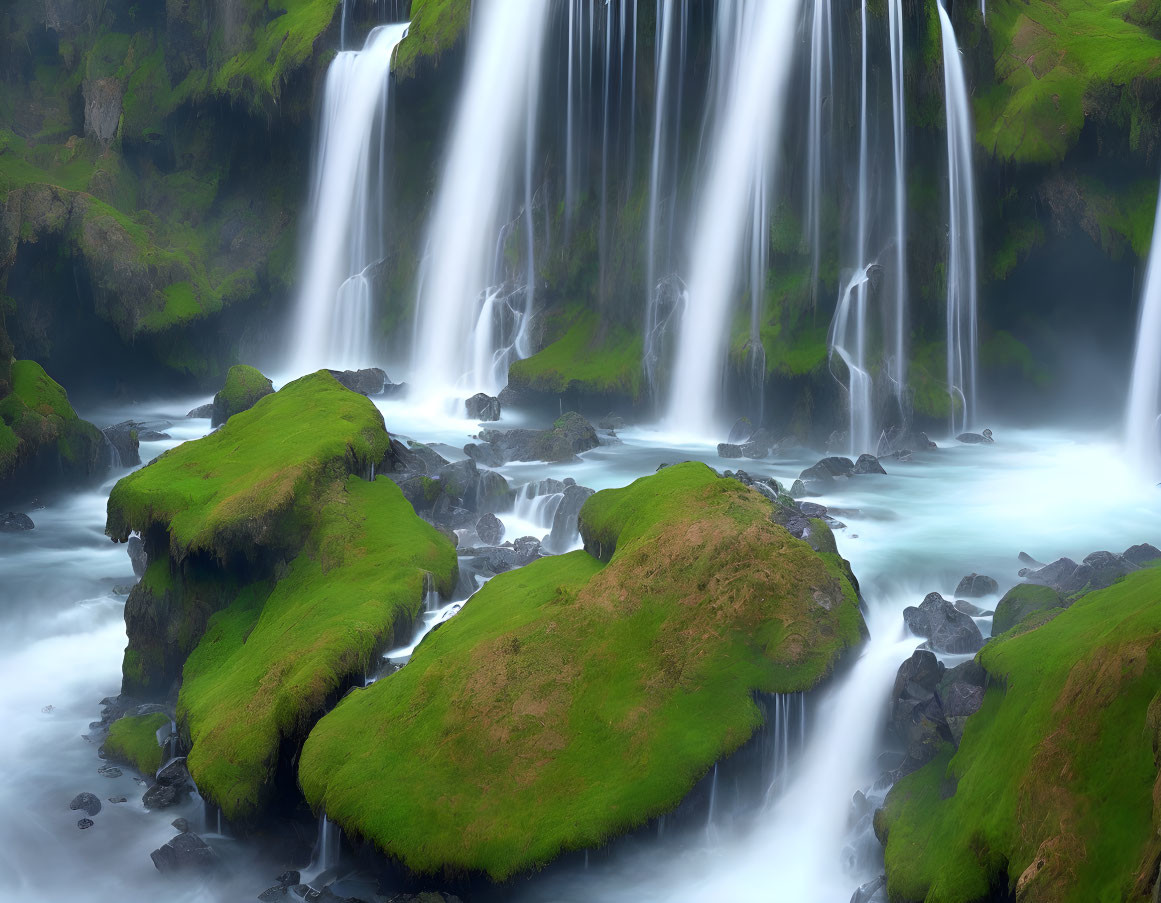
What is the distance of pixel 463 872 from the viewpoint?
37.0ft

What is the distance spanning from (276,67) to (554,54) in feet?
45.0

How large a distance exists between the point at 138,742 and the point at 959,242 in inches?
1038

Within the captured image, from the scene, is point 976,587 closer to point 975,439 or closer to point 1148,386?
point 1148,386

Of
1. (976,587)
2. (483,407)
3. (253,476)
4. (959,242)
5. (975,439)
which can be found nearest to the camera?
(976,587)

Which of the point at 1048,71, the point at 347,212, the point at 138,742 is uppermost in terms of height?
the point at 1048,71

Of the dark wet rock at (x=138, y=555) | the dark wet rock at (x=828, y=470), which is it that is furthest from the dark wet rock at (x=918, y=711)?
the dark wet rock at (x=138, y=555)

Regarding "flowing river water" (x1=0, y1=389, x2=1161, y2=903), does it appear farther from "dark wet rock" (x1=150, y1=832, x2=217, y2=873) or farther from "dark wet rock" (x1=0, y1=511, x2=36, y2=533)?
"dark wet rock" (x1=0, y1=511, x2=36, y2=533)

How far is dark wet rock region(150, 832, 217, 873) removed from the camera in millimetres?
12898

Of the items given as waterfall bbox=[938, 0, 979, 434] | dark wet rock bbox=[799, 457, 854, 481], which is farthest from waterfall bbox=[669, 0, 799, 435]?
dark wet rock bbox=[799, 457, 854, 481]

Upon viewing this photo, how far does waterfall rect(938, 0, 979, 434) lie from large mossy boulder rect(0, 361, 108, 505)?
962 inches

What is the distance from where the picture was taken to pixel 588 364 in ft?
121

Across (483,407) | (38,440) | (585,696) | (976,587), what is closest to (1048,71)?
(483,407)

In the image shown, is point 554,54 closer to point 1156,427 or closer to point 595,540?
point 1156,427

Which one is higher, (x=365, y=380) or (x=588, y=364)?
(x=588, y=364)
